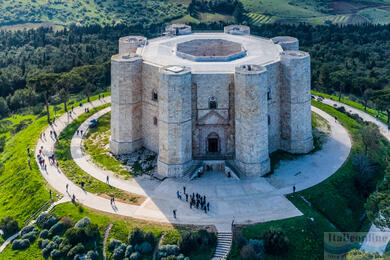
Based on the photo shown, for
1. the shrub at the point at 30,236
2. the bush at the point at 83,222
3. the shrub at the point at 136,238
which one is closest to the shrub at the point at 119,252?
the shrub at the point at 136,238

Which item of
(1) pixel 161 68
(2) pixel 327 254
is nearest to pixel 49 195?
(1) pixel 161 68

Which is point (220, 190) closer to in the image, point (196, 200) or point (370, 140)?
point (196, 200)

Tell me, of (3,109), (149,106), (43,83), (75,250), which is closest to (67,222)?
(75,250)

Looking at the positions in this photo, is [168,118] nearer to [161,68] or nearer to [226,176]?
[161,68]

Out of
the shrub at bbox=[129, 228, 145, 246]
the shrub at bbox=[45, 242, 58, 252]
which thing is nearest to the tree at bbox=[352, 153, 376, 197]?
the shrub at bbox=[129, 228, 145, 246]

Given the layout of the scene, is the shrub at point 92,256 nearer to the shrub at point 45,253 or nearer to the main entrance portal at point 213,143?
the shrub at point 45,253
